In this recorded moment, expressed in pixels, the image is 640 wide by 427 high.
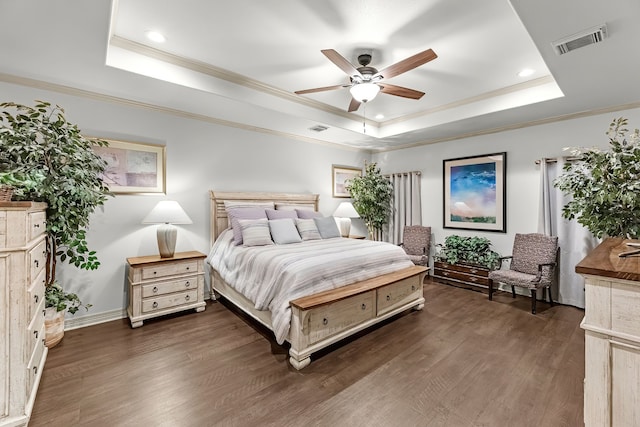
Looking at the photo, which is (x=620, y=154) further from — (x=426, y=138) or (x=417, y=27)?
(x=426, y=138)

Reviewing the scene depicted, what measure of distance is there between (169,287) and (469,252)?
436 cm

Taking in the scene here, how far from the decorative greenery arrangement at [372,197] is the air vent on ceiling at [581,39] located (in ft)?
11.7

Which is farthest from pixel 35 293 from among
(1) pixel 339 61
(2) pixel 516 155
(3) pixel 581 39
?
(2) pixel 516 155

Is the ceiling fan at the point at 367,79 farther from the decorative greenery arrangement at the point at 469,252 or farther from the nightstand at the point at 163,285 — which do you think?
the decorative greenery arrangement at the point at 469,252

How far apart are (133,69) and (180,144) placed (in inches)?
46.8

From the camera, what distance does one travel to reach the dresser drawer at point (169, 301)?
10.4 feet

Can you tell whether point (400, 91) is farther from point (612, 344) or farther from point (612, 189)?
point (612, 344)

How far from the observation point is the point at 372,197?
561 centimetres

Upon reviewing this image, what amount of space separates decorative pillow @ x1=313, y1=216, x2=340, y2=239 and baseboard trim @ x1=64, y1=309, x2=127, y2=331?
2.67 m

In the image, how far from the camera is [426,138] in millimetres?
5211

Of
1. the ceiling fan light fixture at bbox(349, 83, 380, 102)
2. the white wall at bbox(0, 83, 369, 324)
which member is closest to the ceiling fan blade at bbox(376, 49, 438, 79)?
the ceiling fan light fixture at bbox(349, 83, 380, 102)

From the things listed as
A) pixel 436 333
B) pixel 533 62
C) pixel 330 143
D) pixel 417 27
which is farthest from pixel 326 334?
pixel 330 143

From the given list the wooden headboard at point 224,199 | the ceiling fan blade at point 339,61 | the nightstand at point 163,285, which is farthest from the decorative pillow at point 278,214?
the ceiling fan blade at point 339,61

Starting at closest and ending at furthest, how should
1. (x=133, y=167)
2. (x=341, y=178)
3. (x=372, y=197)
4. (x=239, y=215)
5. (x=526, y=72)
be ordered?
(x=526, y=72) < (x=133, y=167) < (x=239, y=215) < (x=372, y=197) < (x=341, y=178)
